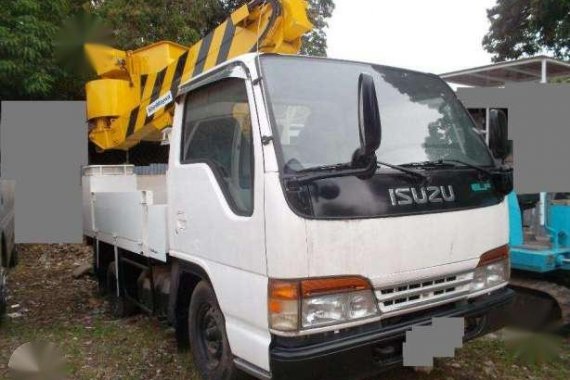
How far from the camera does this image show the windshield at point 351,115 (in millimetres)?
2838

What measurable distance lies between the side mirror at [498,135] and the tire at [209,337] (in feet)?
6.88

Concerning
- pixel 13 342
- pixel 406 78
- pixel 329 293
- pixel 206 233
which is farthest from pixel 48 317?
pixel 406 78

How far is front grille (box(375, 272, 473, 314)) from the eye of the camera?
278 centimetres

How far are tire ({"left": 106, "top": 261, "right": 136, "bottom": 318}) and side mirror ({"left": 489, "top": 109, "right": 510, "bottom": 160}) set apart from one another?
3751mm

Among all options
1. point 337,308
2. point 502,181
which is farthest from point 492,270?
point 337,308

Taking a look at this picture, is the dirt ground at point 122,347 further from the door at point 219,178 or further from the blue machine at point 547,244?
the door at point 219,178

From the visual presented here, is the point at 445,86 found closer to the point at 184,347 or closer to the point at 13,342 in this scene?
the point at 184,347

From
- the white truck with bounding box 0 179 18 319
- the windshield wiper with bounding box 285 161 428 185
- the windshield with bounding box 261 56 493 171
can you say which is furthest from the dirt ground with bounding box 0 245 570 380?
the windshield wiper with bounding box 285 161 428 185

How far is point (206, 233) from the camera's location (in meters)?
3.25

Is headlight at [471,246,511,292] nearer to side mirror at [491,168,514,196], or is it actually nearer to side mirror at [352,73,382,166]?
side mirror at [491,168,514,196]

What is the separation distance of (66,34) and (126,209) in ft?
15.9

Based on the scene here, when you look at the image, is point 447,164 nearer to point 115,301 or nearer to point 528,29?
point 115,301

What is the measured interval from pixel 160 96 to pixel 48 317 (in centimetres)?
274

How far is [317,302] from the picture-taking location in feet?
8.53
